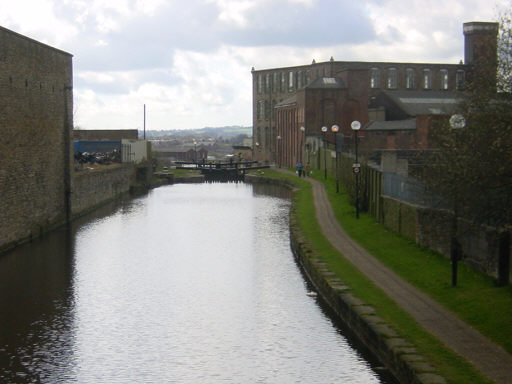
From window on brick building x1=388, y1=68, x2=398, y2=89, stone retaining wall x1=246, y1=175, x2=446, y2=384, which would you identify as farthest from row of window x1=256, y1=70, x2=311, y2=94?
stone retaining wall x1=246, y1=175, x2=446, y2=384

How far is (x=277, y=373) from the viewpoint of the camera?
48.3ft

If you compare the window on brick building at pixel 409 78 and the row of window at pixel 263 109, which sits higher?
the window on brick building at pixel 409 78

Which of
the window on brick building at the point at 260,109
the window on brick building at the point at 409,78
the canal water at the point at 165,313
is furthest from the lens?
the window on brick building at the point at 260,109

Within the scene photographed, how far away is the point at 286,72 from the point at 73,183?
7428cm

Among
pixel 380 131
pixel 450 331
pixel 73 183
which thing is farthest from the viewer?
pixel 380 131

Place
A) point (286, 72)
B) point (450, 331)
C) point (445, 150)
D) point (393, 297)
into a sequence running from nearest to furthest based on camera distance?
point (450, 331) < point (445, 150) < point (393, 297) < point (286, 72)

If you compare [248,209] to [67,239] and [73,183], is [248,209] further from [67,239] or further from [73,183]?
[67,239]

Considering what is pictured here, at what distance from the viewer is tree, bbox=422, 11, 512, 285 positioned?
13.6 meters

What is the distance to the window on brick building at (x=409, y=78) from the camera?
3804 inches

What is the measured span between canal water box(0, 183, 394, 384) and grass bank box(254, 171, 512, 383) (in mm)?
1079

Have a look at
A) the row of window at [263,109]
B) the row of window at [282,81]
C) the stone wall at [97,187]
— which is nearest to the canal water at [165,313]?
the stone wall at [97,187]

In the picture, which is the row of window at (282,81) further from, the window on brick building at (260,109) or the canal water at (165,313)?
the canal water at (165,313)

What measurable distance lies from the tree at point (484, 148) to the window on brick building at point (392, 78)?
80659mm

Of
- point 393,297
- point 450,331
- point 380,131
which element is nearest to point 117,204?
point 380,131
